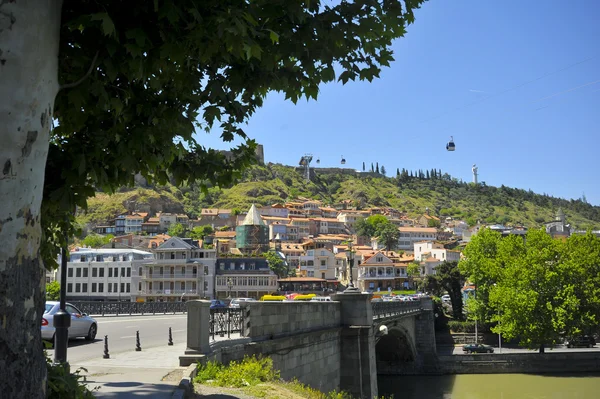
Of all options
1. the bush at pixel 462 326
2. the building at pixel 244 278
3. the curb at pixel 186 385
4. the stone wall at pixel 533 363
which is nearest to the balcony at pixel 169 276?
the building at pixel 244 278

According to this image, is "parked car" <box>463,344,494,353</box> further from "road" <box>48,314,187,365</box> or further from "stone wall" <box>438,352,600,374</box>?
"road" <box>48,314,187,365</box>

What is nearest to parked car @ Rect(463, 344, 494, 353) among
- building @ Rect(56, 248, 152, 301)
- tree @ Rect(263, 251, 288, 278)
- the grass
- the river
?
the river

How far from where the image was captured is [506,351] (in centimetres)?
4756

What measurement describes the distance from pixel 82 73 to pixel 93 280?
86.8 meters

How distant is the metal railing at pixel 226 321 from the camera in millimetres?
→ 12441

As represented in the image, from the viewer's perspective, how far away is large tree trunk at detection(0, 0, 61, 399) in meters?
4.16

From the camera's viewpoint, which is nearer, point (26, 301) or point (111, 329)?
point (26, 301)

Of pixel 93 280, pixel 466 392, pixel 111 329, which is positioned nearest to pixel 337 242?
pixel 93 280

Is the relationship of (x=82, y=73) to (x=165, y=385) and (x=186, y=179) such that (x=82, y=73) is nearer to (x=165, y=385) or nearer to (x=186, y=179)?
(x=186, y=179)

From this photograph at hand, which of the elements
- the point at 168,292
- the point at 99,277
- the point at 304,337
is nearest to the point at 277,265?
the point at 168,292

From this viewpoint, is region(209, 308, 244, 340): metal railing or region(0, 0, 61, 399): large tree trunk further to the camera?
region(209, 308, 244, 340): metal railing

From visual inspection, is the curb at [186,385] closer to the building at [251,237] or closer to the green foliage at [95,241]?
the building at [251,237]

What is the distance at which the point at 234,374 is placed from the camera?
10562mm

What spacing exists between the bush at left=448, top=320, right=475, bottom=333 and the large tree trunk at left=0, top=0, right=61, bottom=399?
56.9m
